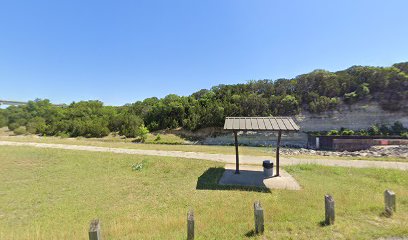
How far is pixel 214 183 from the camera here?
32.0ft

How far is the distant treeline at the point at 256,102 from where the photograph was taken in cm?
3856

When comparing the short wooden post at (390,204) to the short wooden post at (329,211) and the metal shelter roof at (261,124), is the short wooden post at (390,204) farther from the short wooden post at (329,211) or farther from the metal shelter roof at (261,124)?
the metal shelter roof at (261,124)

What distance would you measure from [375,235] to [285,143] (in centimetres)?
3314

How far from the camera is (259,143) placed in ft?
118

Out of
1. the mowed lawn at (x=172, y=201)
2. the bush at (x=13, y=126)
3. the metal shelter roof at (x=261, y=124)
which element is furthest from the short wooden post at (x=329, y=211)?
the bush at (x=13, y=126)

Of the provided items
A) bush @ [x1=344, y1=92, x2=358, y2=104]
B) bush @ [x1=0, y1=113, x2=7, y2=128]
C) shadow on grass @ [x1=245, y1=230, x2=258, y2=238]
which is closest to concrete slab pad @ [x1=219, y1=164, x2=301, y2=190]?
shadow on grass @ [x1=245, y1=230, x2=258, y2=238]

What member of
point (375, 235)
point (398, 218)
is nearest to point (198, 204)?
point (375, 235)

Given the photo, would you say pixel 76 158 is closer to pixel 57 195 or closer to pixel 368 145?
pixel 57 195

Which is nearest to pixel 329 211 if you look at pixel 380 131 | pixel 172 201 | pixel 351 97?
pixel 172 201

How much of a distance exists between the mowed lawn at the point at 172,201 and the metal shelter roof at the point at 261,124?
2.90 metres

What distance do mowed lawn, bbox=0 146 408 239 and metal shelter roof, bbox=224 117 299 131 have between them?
2903 millimetres

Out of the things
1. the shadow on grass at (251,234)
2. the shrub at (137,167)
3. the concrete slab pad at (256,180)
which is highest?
the shadow on grass at (251,234)

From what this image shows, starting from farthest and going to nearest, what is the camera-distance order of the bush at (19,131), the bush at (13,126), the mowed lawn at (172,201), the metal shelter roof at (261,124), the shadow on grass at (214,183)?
1. the bush at (13,126)
2. the bush at (19,131)
3. the metal shelter roof at (261,124)
4. the shadow on grass at (214,183)
5. the mowed lawn at (172,201)

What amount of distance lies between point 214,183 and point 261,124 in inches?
160
